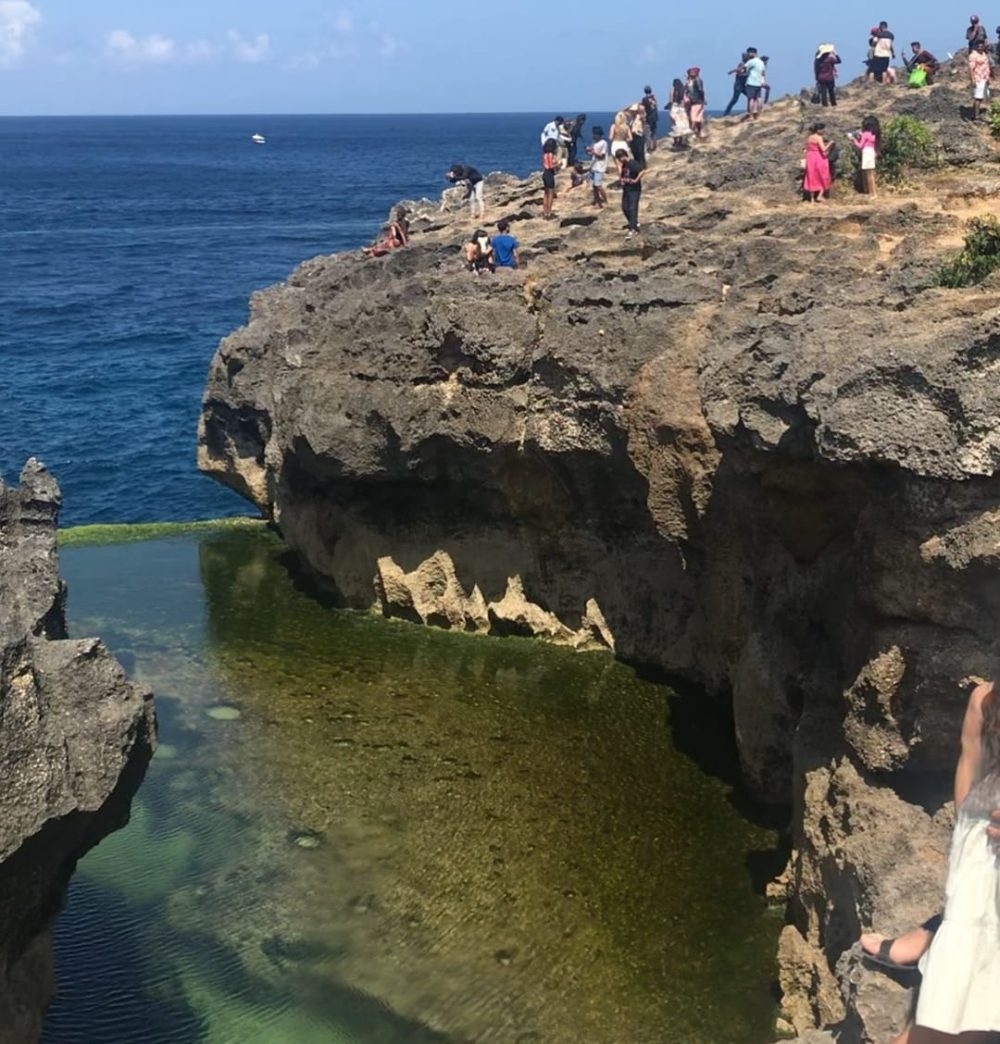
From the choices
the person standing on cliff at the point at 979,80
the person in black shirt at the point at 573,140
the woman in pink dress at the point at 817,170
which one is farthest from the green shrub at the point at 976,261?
the person in black shirt at the point at 573,140

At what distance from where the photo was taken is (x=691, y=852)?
665 inches

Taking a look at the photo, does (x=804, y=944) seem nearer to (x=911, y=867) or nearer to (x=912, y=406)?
(x=911, y=867)

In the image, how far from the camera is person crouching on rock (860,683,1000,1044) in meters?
7.70

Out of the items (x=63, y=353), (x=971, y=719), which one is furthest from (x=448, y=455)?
(x=63, y=353)

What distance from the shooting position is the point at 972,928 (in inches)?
306

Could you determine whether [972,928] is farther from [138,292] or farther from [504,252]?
[138,292]

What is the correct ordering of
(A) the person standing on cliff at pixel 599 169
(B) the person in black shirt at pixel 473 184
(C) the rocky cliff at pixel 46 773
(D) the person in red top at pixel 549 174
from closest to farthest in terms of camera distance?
(C) the rocky cliff at pixel 46 773 → (D) the person in red top at pixel 549 174 → (A) the person standing on cliff at pixel 599 169 → (B) the person in black shirt at pixel 473 184

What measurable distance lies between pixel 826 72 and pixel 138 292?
43173mm

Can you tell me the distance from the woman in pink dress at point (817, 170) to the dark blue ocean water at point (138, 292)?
59.7ft

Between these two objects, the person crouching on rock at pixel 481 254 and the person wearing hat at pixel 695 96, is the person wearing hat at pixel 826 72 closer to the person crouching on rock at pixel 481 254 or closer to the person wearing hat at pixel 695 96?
the person wearing hat at pixel 695 96

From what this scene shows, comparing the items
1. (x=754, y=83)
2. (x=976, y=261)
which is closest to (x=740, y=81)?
(x=754, y=83)

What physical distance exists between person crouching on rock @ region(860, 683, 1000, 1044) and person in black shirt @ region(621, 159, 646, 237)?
18969 mm

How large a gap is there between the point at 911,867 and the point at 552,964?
4.92 metres

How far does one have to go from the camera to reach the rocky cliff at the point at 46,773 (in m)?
10.8
